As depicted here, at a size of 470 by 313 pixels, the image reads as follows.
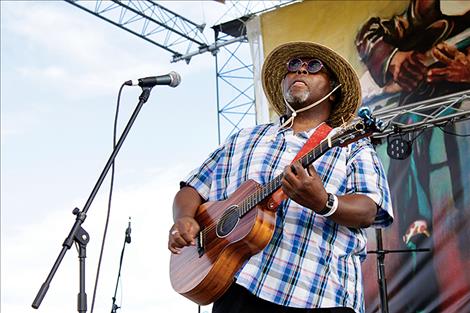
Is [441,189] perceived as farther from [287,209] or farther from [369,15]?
[287,209]

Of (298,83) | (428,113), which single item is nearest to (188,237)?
(298,83)

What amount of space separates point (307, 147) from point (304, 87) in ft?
1.21

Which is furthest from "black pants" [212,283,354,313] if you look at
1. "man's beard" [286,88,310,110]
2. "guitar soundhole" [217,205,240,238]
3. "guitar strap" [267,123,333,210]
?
"man's beard" [286,88,310,110]

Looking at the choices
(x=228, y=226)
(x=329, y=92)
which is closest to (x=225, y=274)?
(x=228, y=226)

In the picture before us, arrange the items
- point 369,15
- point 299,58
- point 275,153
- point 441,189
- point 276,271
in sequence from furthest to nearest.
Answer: point 369,15, point 441,189, point 299,58, point 275,153, point 276,271

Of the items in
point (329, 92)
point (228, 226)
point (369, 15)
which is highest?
point (369, 15)

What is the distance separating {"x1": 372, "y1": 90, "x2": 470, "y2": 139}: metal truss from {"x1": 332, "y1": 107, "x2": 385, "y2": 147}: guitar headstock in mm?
3891

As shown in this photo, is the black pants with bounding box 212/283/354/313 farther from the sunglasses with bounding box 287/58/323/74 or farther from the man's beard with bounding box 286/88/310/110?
the sunglasses with bounding box 287/58/323/74

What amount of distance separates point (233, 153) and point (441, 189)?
418cm

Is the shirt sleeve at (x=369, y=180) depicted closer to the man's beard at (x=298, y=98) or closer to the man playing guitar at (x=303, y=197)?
the man playing guitar at (x=303, y=197)

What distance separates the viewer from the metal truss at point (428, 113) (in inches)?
262

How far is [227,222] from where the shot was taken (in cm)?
309

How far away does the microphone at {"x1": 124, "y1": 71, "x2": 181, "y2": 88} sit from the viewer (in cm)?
360

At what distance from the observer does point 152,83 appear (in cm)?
362
